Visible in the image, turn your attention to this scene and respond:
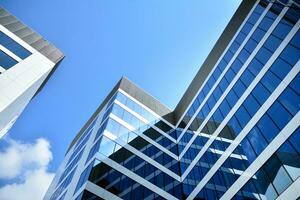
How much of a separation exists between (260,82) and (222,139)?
6.87m

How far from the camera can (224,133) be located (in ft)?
85.2

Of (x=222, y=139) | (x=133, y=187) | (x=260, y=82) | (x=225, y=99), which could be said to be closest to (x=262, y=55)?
(x=260, y=82)

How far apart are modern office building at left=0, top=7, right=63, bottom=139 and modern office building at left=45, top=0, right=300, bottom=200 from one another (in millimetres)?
8996

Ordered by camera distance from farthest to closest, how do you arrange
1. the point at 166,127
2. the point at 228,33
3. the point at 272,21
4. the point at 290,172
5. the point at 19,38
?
the point at 166,127, the point at 228,33, the point at 19,38, the point at 272,21, the point at 290,172

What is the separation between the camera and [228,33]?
32.9 m

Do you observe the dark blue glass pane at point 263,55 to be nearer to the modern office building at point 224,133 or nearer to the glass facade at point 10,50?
the modern office building at point 224,133

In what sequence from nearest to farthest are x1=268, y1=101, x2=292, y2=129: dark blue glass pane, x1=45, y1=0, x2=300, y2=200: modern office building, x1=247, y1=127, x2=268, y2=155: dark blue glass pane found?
x1=268, y1=101, x2=292, y2=129: dark blue glass pane
x1=45, y1=0, x2=300, y2=200: modern office building
x1=247, y1=127, x2=268, y2=155: dark blue glass pane

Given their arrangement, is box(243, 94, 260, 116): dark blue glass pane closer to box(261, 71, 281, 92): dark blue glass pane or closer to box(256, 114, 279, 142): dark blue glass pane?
box(256, 114, 279, 142): dark blue glass pane

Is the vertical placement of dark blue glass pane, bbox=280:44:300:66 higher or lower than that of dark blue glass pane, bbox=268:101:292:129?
higher

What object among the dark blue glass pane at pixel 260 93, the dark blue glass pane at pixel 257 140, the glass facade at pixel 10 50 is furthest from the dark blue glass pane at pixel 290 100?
the glass facade at pixel 10 50

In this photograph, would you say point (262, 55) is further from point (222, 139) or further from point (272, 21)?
point (222, 139)

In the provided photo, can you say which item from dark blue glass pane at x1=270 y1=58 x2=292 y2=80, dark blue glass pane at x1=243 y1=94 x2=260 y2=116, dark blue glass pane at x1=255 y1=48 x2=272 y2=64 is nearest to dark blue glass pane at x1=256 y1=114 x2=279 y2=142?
dark blue glass pane at x1=243 y1=94 x2=260 y2=116

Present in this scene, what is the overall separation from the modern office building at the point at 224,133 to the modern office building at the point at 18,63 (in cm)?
900

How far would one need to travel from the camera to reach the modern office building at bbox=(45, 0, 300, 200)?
1881cm
